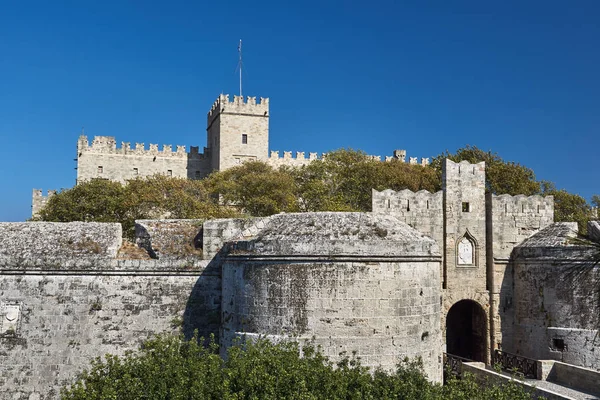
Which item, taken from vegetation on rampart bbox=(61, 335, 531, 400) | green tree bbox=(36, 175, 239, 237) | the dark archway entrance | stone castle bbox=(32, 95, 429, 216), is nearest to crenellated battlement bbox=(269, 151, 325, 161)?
stone castle bbox=(32, 95, 429, 216)

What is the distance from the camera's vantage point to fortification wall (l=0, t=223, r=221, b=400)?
14734 mm

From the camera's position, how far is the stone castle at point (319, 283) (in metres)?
13.1

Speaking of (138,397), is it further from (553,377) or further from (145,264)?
(553,377)

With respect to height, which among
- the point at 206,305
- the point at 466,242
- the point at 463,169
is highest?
the point at 463,169

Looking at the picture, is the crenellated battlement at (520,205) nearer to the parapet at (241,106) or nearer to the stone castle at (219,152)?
the stone castle at (219,152)

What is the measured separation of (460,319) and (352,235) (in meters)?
11.0

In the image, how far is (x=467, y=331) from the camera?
21.8m

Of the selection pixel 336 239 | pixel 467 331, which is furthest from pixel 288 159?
pixel 336 239

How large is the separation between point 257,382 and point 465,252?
1245cm

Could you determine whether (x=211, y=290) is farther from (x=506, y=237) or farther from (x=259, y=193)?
(x=259, y=193)

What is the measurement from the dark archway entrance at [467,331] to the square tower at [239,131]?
37.5m

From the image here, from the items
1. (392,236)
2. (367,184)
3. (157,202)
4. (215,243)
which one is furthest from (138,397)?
(367,184)

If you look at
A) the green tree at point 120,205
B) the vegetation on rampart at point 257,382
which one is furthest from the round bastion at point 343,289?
the green tree at point 120,205

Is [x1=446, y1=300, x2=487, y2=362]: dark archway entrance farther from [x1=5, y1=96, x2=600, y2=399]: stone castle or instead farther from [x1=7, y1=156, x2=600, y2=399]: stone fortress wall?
[x1=7, y1=156, x2=600, y2=399]: stone fortress wall
